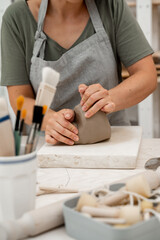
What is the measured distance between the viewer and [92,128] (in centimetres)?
101

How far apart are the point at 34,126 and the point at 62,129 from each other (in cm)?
45

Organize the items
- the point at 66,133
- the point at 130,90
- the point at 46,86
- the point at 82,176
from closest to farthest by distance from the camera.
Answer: the point at 46,86, the point at 82,176, the point at 66,133, the point at 130,90

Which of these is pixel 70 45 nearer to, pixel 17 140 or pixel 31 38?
pixel 31 38

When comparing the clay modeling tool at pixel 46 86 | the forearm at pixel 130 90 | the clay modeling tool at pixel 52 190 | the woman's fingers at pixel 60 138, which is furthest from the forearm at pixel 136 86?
the clay modeling tool at pixel 46 86

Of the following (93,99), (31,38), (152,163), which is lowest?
(152,163)

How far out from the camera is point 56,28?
124 centimetres

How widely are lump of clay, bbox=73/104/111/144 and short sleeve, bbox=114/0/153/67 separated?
1.02 ft

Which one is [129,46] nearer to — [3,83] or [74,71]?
[74,71]

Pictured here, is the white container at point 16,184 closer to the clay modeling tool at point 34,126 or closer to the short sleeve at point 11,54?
the clay modeling tool at point 34,126

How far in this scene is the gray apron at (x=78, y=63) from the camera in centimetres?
121

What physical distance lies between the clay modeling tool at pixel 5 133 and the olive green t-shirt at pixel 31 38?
2.26ft

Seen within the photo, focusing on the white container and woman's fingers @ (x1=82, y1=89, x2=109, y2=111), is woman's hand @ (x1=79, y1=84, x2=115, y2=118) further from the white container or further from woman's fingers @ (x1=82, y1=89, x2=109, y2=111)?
the white container

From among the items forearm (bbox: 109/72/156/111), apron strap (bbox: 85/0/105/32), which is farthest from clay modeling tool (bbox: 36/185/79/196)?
apron strap (bbox: 85/0/105/32)

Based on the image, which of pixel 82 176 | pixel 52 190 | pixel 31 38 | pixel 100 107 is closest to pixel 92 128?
pixel 100 107
